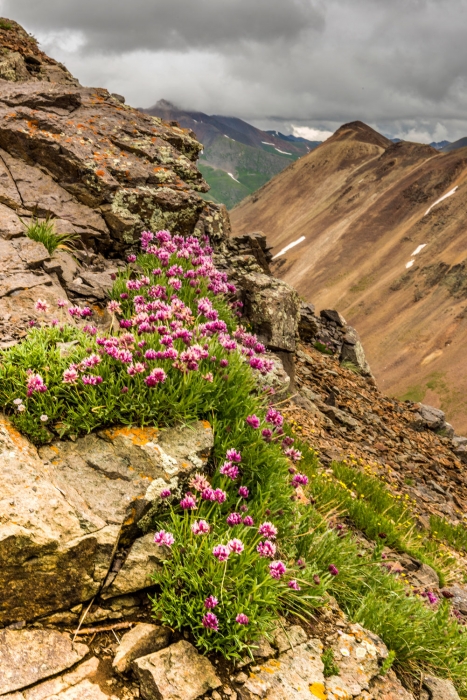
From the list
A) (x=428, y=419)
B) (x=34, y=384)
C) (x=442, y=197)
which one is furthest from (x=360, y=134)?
(x=34, y=384)

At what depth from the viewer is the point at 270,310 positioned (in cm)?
1121

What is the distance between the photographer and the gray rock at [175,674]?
3.12 m

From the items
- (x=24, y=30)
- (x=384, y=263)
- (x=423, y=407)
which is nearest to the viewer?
(x=24, y=30)

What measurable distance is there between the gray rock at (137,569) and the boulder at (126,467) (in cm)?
17

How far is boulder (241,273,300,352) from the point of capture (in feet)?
36.8

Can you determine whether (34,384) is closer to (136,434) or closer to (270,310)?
(136,434)

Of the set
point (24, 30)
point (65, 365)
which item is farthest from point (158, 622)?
point (24, 30)

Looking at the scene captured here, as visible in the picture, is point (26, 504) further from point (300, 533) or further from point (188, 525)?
point (300, 533)

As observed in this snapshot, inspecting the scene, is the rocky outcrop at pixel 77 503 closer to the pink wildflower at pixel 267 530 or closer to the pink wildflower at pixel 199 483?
the pink wildflower at pixel 199 483

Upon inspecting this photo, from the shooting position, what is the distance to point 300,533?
4914mm

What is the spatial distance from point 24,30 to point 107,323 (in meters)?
17.5

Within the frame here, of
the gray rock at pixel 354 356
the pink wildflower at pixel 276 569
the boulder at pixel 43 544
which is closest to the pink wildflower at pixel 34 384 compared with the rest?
the boulder at pixel 43 544

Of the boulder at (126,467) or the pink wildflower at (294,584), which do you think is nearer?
the pink wildflower at (294,584)

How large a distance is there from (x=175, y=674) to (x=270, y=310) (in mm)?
8720
